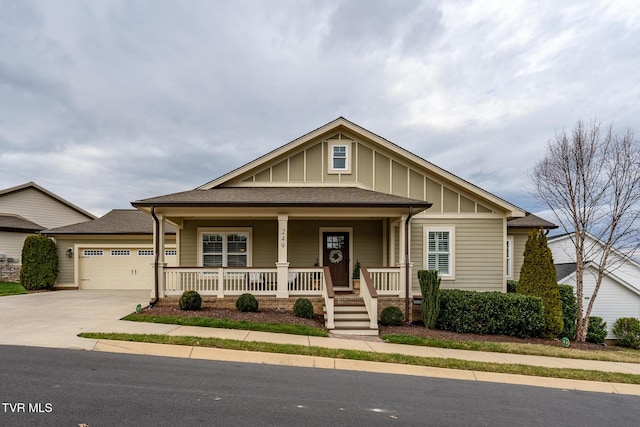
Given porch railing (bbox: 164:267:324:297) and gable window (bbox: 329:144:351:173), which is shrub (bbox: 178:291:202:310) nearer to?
porch railing (bbox: 164:267:324:297)

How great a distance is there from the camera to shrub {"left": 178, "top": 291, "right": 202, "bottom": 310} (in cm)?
1021

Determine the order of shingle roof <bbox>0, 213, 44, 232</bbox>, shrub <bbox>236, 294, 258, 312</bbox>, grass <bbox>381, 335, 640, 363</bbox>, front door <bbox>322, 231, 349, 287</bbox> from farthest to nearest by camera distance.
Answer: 1. shingle roof <bbox>0, 213, 44, 232</bbox>
2. front door <bbox>322, 231, 349, 287</bbox>
3. shrub <bbox>236, 294, 258, 312</bbox>
4. grass <bbox>381, 335, 640, 363</bbox>

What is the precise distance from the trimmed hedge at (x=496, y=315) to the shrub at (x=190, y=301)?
7451 millimetres

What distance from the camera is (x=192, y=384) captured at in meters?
5.14

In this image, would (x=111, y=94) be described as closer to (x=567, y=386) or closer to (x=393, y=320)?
(x=393, y=320)

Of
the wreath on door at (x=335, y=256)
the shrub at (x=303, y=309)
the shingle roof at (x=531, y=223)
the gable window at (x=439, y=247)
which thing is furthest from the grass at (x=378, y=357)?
the shingle roof at (x=531, y=223)

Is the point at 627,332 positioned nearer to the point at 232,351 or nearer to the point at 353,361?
the point at 353,361

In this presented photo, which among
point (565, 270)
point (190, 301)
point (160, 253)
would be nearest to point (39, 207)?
point (160, 253)

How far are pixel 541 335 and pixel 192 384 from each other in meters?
10.1

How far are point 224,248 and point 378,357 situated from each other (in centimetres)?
780

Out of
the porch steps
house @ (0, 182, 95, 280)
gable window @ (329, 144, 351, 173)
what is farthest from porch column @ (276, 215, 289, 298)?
house @ (0, 182, 95, 280)

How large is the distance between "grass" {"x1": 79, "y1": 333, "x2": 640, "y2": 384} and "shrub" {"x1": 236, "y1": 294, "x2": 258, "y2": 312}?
2.77 m

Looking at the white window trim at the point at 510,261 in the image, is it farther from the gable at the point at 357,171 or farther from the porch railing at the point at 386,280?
the porch railing at the point at 386,280

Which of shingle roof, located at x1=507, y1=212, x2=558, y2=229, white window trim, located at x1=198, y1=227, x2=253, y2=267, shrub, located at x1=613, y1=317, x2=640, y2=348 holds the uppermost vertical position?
shingle roof, located at x1=507, y1=212, x2=558, y2=229
